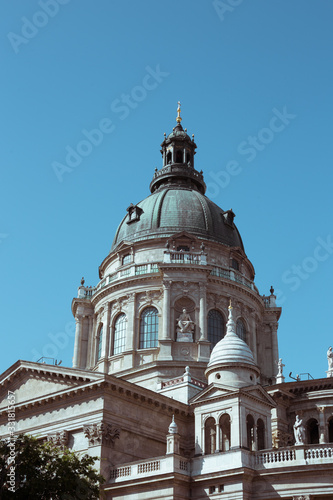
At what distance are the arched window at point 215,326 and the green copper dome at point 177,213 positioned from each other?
23.5ft

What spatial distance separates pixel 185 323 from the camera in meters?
54.9

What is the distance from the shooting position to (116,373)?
53719 mm

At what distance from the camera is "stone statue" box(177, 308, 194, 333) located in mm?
54750

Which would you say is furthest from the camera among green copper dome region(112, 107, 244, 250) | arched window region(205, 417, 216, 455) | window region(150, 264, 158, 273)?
green copper dome region(112, 107, 244, 250)

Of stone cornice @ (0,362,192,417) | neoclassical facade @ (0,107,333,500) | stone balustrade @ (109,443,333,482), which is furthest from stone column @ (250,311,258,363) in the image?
stone balustrade @ (109,443,333,482)

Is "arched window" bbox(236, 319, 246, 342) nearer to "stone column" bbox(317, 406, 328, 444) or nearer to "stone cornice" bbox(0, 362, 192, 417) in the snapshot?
"stone column" bbox(317, 406, 328, 444)

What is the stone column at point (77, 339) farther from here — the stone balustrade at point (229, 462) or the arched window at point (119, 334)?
the stone balustrade at point (229, 462)

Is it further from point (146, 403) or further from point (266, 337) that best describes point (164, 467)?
point (266, 337)

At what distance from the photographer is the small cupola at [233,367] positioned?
42500 mm

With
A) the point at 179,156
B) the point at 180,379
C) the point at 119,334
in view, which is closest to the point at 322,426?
the point at 180,379

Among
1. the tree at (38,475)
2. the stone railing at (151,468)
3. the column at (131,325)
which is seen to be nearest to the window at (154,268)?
the column at (131,325)

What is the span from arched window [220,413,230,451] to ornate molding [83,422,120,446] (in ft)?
19.2

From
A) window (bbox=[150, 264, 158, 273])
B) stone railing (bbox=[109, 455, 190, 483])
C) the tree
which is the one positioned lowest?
the tree

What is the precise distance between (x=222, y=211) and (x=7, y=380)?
27327 mm
